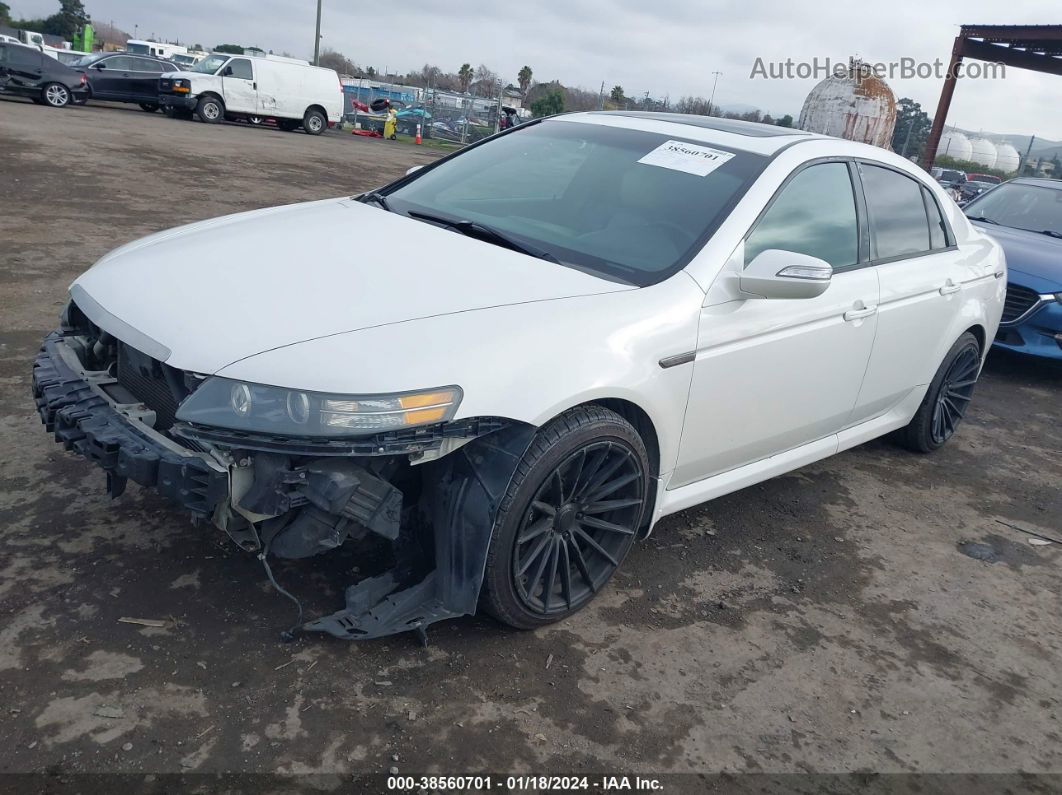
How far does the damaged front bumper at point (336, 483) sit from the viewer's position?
7.52ft

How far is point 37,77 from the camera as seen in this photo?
19344 millimetres

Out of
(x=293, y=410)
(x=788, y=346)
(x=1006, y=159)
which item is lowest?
(x=293, y=410)

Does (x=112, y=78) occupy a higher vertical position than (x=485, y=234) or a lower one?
higher

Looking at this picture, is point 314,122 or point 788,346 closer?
point 788,346

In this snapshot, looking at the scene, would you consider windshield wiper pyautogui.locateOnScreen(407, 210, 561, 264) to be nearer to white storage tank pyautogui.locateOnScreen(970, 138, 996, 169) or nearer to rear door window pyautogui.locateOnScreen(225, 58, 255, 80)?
rear door window pyautogui.locateOnScreen(225, 58, 255, 80)

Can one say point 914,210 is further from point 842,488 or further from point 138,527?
point 138,527

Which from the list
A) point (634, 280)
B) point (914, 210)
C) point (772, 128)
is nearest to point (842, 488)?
point (914, 210)

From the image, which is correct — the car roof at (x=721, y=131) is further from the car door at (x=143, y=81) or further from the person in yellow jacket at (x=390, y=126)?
the person in yellow jacket at (x=390, y=126)

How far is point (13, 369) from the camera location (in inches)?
173

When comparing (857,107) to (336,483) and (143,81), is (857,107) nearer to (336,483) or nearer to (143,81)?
(336,483)

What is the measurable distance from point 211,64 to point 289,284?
2191 centimetres

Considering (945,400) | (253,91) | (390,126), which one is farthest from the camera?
(390,126)

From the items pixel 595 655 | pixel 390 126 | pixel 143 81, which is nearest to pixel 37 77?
pixel 143 81

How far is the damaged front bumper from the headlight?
35 millimetres
